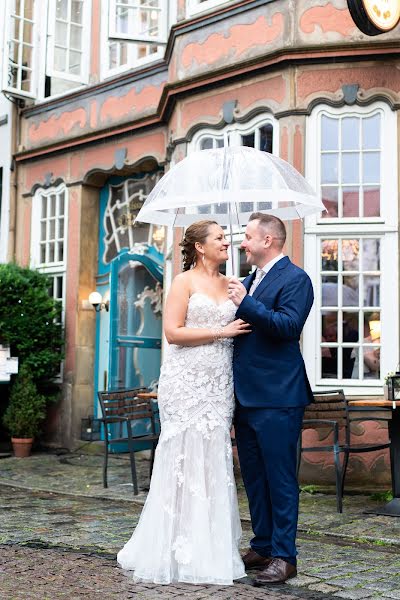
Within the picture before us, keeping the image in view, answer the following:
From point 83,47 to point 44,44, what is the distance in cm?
56

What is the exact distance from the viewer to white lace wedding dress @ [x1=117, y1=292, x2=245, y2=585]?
449cm

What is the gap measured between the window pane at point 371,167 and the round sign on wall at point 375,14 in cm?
118

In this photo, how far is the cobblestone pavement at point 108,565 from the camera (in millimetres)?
4297

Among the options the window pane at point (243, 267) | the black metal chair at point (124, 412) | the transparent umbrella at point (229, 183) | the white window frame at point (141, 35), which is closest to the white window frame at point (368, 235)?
the window pane at point (243, 267)

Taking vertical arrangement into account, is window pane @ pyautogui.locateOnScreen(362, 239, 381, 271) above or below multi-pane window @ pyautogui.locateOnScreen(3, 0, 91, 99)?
below

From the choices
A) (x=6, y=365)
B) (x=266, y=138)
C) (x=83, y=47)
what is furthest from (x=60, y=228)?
(x=266, y=138)

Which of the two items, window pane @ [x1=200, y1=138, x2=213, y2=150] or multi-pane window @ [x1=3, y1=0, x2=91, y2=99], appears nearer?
window pane @ [x1=200, y1=138, x2=213, y2=150]

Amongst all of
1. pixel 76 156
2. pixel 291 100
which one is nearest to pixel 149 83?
pixel 76 156

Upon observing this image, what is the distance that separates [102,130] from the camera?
11938 mm

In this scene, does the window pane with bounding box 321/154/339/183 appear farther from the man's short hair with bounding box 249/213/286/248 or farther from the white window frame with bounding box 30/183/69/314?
the white window frame with bounding box 30/183/69/314

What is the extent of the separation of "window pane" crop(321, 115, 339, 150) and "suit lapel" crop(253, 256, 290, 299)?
13.6 ft

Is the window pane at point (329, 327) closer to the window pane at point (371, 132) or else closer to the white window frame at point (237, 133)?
the white window frame at point (237, 133)

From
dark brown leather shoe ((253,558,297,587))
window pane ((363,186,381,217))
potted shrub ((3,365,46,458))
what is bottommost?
dark brown leather shoe ((253,558,297,587))

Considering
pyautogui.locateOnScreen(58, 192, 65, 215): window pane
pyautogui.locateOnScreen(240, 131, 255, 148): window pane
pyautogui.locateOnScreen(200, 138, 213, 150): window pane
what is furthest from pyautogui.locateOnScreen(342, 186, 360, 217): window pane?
pyautogui.locateOnScreen(58, 192, 65, 215): window pane
